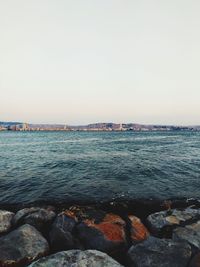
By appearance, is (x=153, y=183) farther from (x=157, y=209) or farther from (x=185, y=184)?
(x=157, y=209)

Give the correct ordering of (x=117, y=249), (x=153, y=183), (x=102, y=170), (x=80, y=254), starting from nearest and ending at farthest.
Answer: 1. (x=80, y=254)
2. (x=117, y=249)
3. (x=153, y=183)
4. (x=102, y=170)

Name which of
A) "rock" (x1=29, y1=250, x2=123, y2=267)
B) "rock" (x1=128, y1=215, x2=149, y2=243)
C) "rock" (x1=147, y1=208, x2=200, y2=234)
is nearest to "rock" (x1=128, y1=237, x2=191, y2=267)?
"rock" (x1=29, y1=250, x2=123, y2=267)

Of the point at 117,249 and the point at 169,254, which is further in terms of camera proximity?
the point at 117,249

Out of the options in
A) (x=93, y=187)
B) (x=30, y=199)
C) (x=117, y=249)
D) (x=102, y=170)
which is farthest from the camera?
(x=102, y=170)

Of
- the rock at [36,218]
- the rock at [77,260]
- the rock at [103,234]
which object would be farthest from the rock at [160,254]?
the rock at [36,218]

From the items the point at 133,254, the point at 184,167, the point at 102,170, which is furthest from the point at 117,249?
the point at 184,167

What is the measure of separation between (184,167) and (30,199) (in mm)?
15729

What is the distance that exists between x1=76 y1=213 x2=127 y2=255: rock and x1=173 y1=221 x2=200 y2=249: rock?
1761 millimetres

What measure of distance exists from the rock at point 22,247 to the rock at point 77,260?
837mm

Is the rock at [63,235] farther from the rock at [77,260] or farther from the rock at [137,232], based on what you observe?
the rock at [137,232]

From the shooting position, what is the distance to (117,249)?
6.98 metres

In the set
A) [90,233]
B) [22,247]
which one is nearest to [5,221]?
[22,247]

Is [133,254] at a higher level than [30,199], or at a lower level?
higher

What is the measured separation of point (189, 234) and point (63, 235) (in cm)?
417
